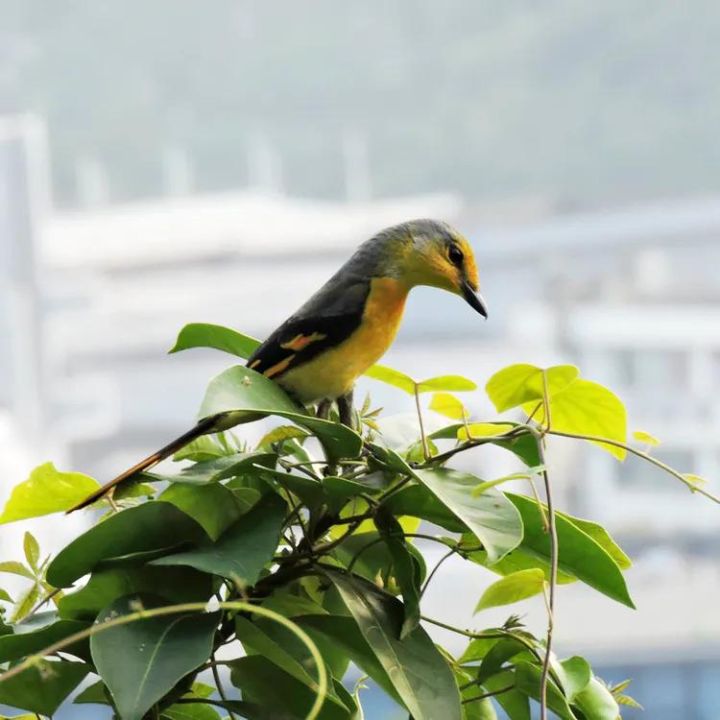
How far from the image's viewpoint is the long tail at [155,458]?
486 millimetres

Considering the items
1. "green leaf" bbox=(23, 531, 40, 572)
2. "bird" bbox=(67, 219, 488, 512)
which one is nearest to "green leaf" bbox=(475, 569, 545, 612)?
"bird" bbox=(67, 219, 488, 512)

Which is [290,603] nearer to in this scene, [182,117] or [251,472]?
[251,472]

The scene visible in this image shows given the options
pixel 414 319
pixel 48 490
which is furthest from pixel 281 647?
pixel 414 319

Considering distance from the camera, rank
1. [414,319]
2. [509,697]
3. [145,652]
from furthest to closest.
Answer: [414,319] < [509,697] < [145,652]

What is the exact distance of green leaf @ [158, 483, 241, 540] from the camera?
470mm

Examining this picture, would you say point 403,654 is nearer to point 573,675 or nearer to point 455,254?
point 573,675

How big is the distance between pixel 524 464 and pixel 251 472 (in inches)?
4.9

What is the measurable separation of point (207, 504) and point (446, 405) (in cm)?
13

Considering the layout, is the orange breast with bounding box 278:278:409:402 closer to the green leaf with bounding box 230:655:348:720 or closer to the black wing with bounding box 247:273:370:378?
the black wing with bounding box 247:273:370:378

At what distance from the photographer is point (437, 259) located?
1.90ft

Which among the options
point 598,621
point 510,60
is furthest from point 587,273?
point 598,621

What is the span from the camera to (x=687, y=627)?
130 inches

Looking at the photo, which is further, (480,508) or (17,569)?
(17,569)

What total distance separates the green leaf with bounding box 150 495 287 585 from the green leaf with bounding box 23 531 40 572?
0.39 ft
